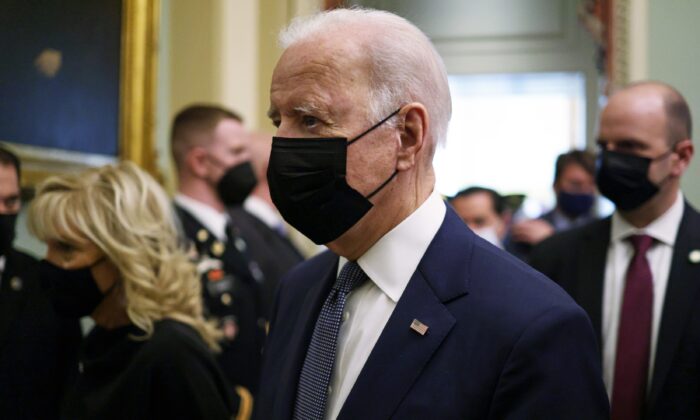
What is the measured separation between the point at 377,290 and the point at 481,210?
3638mm

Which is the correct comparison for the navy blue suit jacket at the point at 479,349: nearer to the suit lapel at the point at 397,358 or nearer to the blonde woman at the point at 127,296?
the suit lapel at the point at 397,358

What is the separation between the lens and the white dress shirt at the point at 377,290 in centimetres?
183

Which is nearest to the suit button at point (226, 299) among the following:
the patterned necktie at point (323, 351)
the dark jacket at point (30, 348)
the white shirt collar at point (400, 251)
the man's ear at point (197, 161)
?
the man's ear at point (197, 161)

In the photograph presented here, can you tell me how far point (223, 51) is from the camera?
16.3ft

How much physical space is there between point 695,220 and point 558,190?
252 cm

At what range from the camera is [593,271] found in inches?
128

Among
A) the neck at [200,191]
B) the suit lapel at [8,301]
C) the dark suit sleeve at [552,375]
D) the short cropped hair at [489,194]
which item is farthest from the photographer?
the short cropped hair at [489,194]

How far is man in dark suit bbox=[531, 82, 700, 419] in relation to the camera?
9.67 ft

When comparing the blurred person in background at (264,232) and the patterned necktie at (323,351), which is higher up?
the patterned necktie at (323,351)

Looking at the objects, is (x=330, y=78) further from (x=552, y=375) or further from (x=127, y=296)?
(x=127, y=296)

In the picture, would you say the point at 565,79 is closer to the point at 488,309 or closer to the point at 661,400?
the point at 661,400

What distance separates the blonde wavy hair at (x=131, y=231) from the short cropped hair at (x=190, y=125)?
1.35 meters

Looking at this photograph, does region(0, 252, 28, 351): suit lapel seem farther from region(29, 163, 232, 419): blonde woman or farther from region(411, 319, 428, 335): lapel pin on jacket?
region(411, 319, 428, 335): lapel pin on jacket

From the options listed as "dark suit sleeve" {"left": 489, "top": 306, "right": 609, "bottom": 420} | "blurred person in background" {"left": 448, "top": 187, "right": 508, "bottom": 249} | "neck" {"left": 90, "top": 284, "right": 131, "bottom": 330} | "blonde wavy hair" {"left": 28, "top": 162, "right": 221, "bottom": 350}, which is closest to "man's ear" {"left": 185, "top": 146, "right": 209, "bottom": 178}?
"blonde wavy hair" {"left": 28, "top": 162, "right": 221, "bottom": 350}
